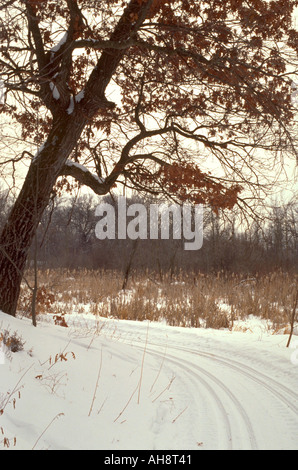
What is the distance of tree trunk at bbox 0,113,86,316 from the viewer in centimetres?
636

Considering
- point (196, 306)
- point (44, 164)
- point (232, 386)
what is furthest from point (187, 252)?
point (232, 386)

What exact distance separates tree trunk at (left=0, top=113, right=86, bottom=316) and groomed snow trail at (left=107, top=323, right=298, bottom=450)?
1998 millimetres

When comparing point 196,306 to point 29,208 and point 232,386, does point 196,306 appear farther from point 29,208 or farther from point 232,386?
point 232,386

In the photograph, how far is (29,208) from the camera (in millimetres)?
6465

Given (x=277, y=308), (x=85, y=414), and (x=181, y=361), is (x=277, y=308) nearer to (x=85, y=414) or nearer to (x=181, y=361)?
(x=181, y=361)

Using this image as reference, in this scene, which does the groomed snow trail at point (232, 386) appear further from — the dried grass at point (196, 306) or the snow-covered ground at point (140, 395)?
the dried grass at point (196, 306)

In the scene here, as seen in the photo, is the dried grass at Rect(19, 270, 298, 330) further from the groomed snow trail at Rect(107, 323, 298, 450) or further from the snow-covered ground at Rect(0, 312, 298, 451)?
the snow-covered ground at Rect(0, 312, 298, 451)

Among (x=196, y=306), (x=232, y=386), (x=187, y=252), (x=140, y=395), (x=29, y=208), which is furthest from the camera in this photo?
(x=187, y=252)

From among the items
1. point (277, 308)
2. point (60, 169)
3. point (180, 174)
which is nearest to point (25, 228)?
point (60, 169)

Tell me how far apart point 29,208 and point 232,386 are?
12.5 ft

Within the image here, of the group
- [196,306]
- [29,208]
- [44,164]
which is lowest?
[196,306]

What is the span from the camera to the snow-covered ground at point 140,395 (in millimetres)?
3301

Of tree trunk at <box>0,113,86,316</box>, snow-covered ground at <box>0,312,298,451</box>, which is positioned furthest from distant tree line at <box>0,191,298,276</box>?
snow-covered ground at <box>0,312,298,451</box>
